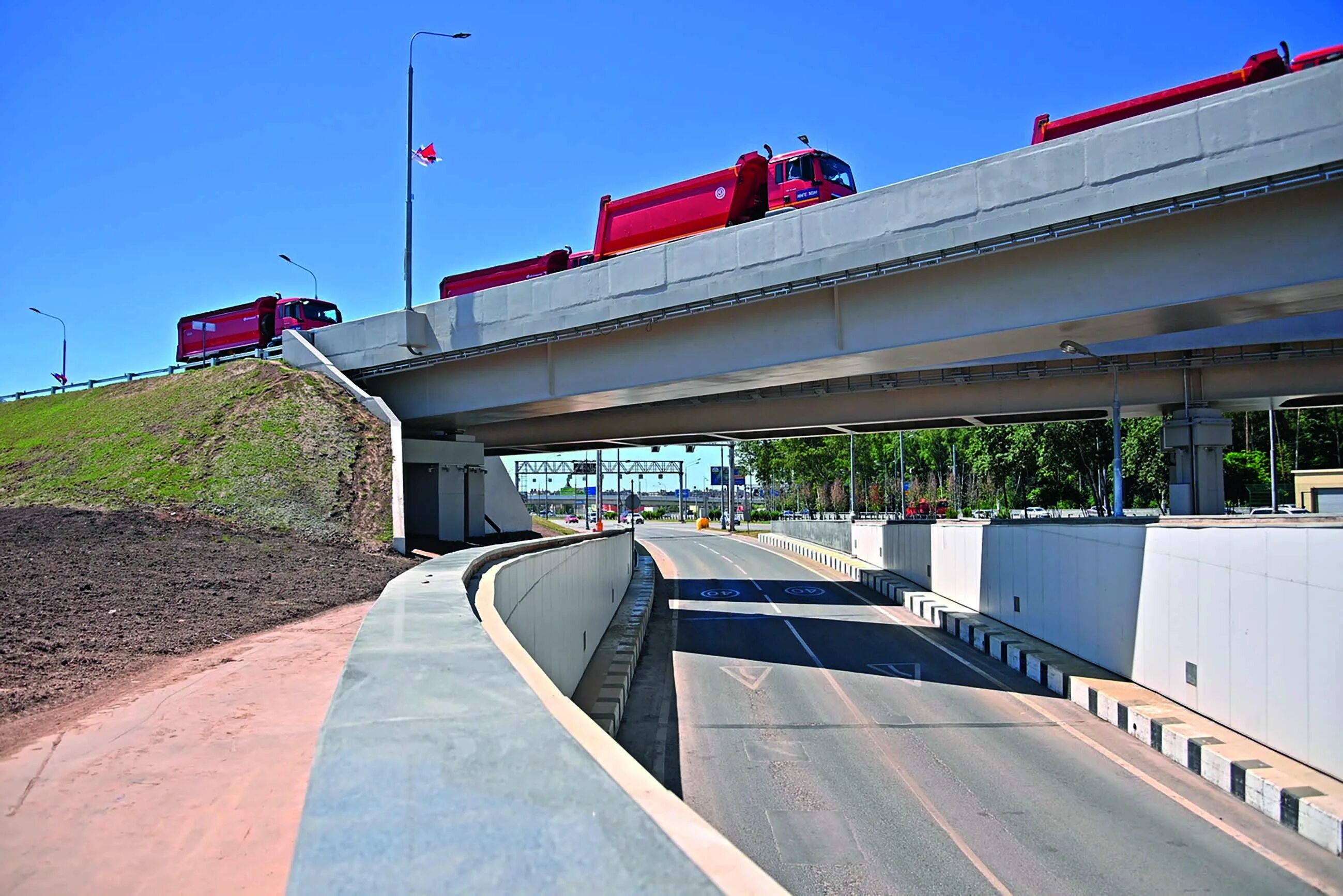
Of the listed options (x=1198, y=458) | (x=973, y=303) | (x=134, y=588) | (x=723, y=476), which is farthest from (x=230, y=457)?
(x=723, y=476)

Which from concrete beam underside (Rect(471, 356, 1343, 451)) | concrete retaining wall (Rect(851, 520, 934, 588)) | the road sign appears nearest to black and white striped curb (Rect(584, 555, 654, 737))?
concrete beam underside (Rect(471, 356, 1343, 451))

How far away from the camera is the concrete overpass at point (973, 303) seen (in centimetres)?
1228

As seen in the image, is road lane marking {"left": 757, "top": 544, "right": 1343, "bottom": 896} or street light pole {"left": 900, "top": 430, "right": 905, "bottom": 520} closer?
road lane marking {"left": 757, "top": 544, "right": 1343, "bottom": 896}

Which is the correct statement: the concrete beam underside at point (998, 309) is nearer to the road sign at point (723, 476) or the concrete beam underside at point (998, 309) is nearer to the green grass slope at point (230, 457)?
the green grass slope at point (230, 457)

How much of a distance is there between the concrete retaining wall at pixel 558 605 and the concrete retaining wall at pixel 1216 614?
730 centimetres

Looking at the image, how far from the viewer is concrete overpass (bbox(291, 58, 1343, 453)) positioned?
12.3 m

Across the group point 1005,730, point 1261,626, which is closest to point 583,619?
point 1005,730

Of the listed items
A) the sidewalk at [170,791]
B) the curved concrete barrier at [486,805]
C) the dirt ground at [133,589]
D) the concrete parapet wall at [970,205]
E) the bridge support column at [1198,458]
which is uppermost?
the concrete parapet wall at [970,205]

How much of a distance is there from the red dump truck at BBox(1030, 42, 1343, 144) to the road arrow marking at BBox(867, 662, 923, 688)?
9481 mm

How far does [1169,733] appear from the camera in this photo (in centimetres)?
994

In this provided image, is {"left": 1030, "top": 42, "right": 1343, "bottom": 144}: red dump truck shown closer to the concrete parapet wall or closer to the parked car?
the concrete parapet wall

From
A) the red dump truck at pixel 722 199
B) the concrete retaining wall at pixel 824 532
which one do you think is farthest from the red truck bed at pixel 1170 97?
the concrete retaining wall at pixel 824 532

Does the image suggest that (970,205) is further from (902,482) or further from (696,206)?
(902,482)

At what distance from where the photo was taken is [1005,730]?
11.3 metres
